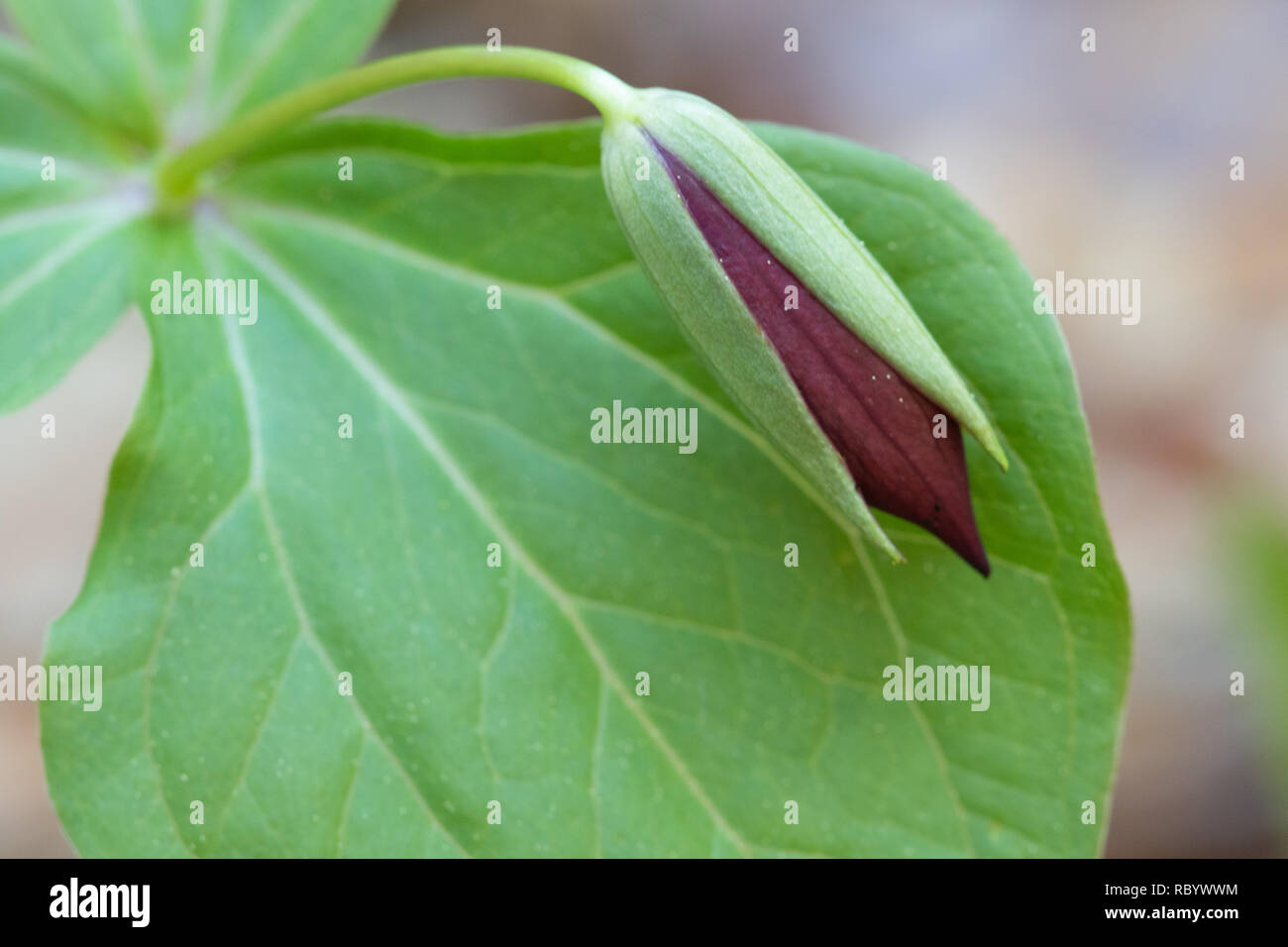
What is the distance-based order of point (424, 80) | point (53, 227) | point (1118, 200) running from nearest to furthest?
point (424, 80)
point (53, 227)
point (1118, 200)

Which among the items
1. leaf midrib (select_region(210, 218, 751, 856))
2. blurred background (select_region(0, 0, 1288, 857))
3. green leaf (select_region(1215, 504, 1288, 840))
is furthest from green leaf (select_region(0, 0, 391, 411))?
green leaf (select_region(1215, 504, 1288, 840))

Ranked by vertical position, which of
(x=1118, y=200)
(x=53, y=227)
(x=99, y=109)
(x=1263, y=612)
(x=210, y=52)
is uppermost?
(x=1118, y=200)

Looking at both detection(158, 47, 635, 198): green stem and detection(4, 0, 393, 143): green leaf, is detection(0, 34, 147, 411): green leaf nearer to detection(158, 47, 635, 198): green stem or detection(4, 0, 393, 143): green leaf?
detection(4, 0, 393, 143): green leaf

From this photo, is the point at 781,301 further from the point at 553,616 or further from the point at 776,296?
the point at 553,616

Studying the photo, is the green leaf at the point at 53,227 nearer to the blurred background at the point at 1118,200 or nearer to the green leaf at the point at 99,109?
the green leaf at the point at 99,109

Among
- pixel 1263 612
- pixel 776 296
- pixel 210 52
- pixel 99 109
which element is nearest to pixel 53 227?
pixel 99 109

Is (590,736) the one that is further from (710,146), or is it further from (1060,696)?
(710,146)
